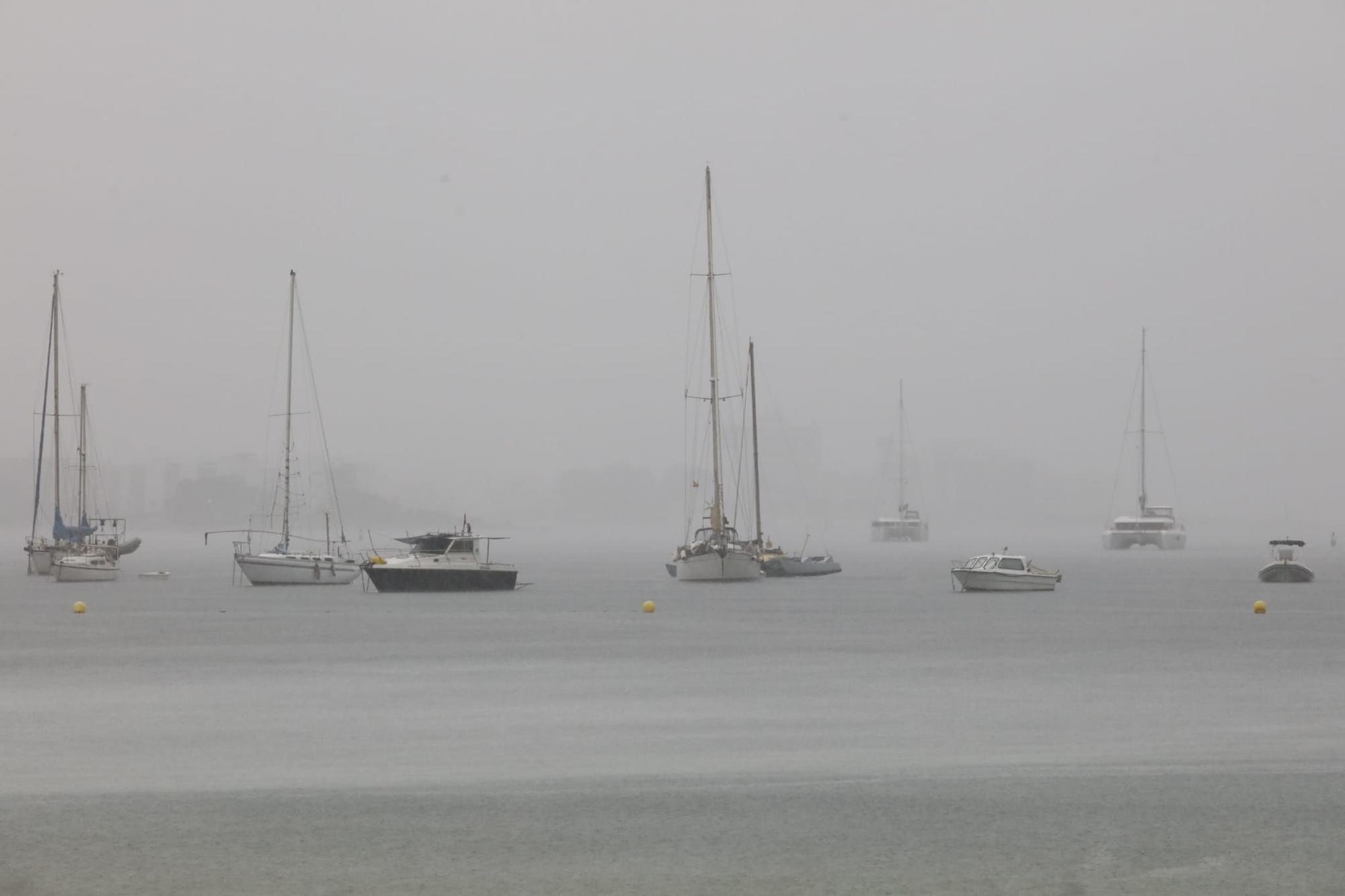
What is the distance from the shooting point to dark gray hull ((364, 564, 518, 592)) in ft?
299

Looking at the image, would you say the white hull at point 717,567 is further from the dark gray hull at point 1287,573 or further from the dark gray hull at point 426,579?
the dark gray hull at point 1287,573

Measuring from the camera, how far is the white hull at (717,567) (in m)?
102

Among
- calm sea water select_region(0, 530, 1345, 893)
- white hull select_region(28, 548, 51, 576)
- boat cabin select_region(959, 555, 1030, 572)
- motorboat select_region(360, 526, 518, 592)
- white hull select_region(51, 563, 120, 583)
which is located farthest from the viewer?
white hull select_region(28, 548, 51, 576)

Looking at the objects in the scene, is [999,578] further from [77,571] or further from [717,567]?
[77,571]

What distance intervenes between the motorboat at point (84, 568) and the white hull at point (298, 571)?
19377mm

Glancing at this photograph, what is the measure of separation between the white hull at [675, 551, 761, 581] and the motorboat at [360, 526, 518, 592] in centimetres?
1465

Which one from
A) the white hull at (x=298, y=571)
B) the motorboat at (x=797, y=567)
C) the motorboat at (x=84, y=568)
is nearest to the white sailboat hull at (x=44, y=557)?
the motorboat at (x=84, y=568)

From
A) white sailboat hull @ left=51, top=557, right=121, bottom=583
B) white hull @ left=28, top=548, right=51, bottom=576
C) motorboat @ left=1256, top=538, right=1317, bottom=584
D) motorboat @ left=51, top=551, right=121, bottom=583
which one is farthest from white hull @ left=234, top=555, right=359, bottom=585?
motorboat @ left=1256, top=538, right=1317, bottom=584

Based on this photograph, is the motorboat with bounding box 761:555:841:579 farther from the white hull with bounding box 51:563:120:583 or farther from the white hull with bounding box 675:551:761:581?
the white hull with bounding box 51:563:120:583

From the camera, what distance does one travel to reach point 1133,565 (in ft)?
608

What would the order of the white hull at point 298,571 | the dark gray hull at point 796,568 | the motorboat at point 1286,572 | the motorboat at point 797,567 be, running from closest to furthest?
the white hull at point 298,571, the motorboat at point 1286,572, the motorboat at point 797,567, the dark gray hull at point 796,568

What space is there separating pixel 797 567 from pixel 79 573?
171 ft

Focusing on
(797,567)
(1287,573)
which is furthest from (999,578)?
(797,567)

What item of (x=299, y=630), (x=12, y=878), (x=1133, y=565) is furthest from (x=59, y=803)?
(x=1133, y=565)
